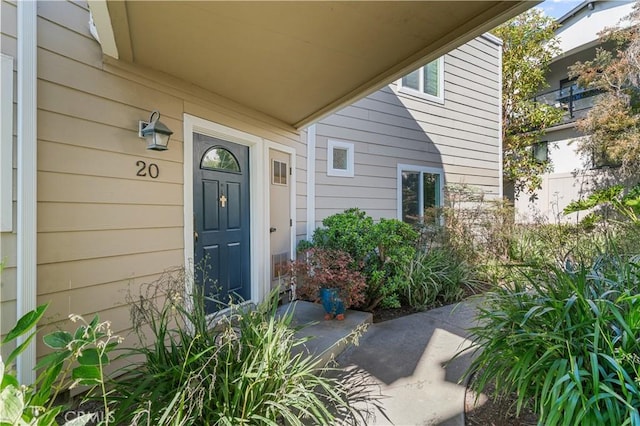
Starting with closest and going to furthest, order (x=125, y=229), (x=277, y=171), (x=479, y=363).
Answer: (x=479, y=363) < (x=125, y=229) < (x=277, y=171)

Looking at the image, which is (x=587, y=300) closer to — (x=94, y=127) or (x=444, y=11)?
(x=444, y=11)

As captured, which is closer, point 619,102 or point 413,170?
point 413,170

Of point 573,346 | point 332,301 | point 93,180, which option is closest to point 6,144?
point 93,180

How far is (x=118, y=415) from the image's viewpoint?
164 cm

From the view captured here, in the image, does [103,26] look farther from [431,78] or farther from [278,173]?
[431,78]

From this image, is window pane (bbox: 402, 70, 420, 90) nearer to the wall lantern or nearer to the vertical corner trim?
the vertical corner trim

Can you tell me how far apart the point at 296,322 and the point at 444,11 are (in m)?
3.17

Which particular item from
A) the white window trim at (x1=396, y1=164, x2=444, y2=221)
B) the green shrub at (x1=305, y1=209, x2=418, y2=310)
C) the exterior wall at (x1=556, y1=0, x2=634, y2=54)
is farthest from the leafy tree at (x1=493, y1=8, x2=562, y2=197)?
the green shrub at (x1=305, y1=209, x2=418, y2=310)

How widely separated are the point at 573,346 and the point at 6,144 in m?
3.45

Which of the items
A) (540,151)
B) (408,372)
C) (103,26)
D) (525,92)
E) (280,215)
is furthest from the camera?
(540,151)

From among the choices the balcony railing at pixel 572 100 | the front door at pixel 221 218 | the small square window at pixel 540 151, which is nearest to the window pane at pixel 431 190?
the front door at pixel 221 218

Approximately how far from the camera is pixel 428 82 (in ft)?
21.7

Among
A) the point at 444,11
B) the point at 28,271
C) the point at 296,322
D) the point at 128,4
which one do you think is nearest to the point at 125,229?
the point at 28,271

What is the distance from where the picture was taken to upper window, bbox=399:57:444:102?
249 inches
